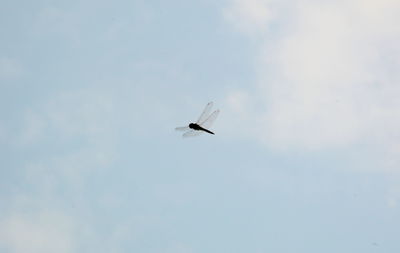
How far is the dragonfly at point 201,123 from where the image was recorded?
2395 inches

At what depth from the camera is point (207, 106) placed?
6156 centimetres

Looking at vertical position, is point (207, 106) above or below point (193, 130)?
above

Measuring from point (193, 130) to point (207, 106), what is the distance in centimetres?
574

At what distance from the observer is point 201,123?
62.6 metres

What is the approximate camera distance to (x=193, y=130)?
61750 mm

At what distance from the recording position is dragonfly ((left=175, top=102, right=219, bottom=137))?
200 feet
